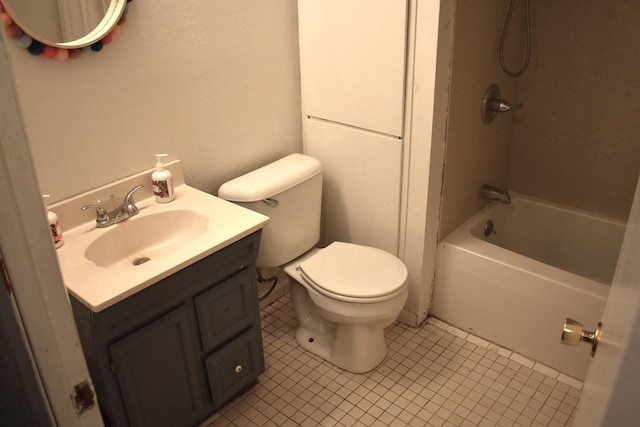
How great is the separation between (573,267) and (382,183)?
3.71ft

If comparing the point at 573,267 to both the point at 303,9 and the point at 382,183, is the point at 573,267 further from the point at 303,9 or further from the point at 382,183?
the point at 303,9

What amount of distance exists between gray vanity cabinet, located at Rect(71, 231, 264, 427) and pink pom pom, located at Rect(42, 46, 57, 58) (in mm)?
693

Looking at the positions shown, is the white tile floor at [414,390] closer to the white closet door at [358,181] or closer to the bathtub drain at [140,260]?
the white closet door at [358,181]

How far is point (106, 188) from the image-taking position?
Answer: 6.23 feet

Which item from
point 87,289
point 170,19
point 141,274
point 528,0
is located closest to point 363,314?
point 141,274

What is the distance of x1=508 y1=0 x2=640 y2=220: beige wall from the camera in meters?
2.39

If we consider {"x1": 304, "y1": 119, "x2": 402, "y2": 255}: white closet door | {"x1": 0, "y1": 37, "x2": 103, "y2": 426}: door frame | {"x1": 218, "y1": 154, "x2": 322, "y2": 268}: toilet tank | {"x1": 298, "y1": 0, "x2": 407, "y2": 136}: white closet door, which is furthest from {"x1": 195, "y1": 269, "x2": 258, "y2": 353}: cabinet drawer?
{"x1": 0, "y1": 37, "x2": 103, "y2": 426}: door frame

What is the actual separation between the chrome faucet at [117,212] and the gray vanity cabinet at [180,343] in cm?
35

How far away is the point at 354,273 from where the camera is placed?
7.09ft

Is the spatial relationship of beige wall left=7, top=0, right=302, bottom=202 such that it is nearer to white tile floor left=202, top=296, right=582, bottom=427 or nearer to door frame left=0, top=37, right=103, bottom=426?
white tile floor left=202, top=296, right=582, bottom=427

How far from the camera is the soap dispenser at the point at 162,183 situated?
1.95 metres

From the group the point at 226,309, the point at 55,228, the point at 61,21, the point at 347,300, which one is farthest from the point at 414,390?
the point at 61,21

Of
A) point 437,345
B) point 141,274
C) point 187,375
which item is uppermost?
point 141,274

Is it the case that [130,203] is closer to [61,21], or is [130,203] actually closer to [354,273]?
[61,21]
